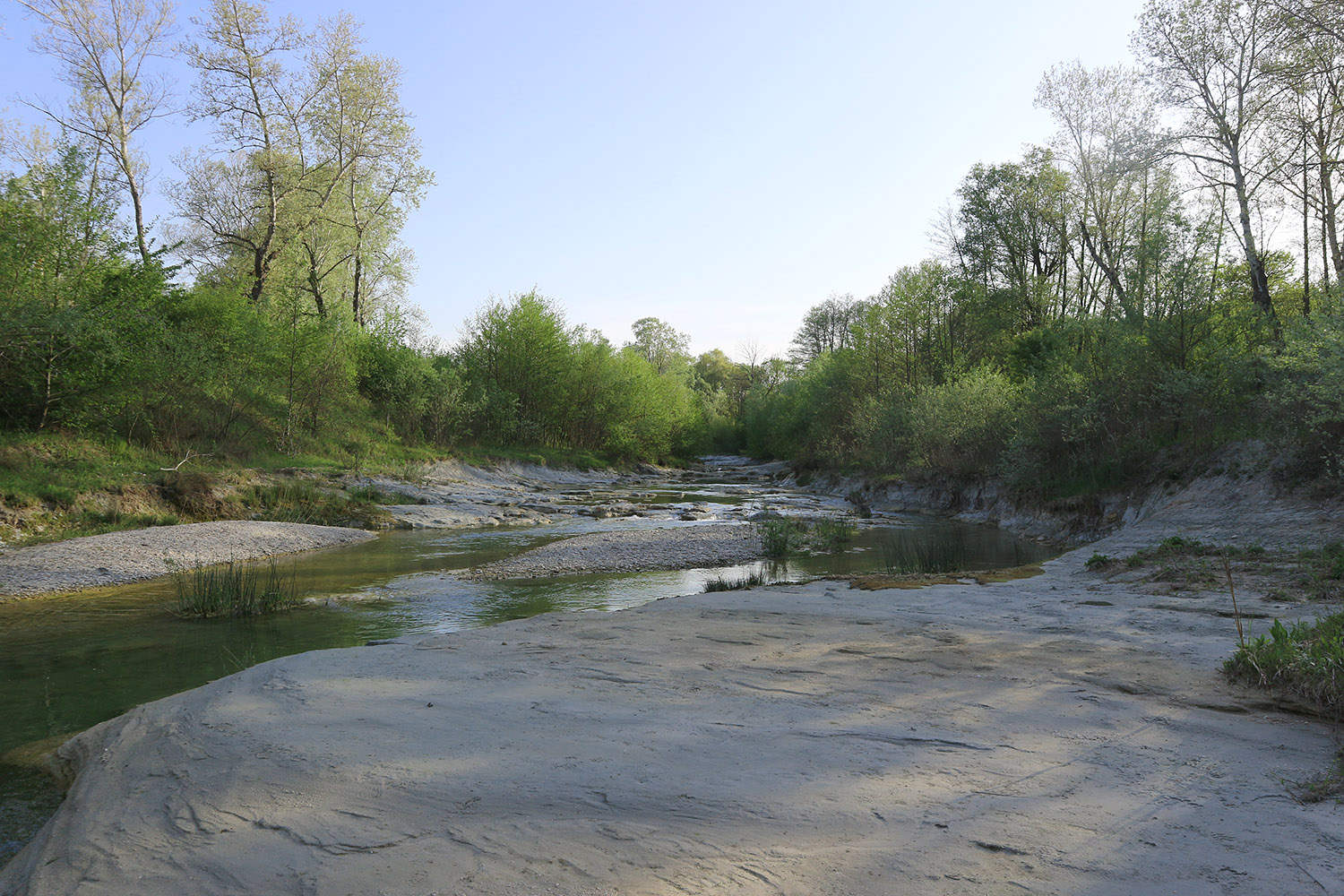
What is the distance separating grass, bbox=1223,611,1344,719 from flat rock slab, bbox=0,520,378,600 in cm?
1447

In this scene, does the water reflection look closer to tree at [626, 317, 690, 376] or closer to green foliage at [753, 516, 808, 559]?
green foliage at [753, 516, 808, 559]

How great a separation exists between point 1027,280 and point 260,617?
1601 inches

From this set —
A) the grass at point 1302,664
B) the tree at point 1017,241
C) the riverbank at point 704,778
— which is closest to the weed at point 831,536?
the riverbank at point 704,778

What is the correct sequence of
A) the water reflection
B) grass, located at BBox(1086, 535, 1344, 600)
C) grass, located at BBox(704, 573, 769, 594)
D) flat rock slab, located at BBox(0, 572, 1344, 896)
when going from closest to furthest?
flat rock slab, located at BBox(0, 572, 1344, 896)
the water reflection
grass, located at BBox(1086, 535, 1344, 600)
grass, located at BBox(704, 573, 769, 594)

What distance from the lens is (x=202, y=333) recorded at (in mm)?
23578

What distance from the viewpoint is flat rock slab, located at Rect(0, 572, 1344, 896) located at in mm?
2873

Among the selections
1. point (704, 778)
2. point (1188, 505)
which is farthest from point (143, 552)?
point (1188, 505)

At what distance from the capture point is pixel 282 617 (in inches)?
408

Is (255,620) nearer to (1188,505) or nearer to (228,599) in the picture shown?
(228,599)

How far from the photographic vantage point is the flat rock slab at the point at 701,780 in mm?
2873

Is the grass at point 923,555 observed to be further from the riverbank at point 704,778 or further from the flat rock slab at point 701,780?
the flat rock slab at point 701,780

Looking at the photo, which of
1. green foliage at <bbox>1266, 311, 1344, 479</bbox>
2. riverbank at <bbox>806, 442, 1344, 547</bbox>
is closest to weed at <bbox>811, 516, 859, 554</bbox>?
riverbank at <bbox>806, 442, 1344, 547</bbox>

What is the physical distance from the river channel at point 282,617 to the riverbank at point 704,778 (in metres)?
1.74

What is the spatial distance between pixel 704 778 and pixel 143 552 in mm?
15382
